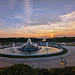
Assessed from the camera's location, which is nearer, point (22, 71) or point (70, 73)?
point (22, 71)

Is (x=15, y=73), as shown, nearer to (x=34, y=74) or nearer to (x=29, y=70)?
(x=29, y=70)

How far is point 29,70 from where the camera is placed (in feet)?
→ 12.6

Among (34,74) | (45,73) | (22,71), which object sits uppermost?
(22,71)

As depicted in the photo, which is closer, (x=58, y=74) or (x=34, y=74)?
(x=34, y=74)

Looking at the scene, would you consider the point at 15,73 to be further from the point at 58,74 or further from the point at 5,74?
the point at 58,74

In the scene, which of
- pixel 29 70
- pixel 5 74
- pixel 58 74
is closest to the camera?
pixel 5 74

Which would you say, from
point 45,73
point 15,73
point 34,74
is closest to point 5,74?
point 15,73

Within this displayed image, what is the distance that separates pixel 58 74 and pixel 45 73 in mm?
897

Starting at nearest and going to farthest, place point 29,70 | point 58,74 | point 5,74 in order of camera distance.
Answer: point 5,74, point 29,70, point 58,74

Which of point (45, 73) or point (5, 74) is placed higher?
point (5, 74)

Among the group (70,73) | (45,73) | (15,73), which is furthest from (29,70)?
(70,73)

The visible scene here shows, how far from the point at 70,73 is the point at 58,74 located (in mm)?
855

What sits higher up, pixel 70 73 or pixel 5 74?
pixel 5 74

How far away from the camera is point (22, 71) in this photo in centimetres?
361
